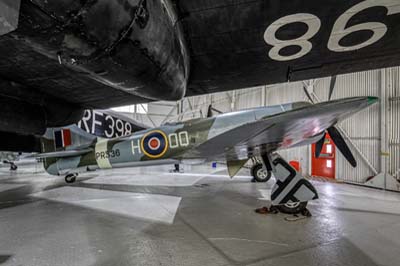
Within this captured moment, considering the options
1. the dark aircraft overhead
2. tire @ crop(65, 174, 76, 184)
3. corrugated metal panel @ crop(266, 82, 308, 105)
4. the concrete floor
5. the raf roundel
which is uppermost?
corrugated metal panel @ crop(266, 82, 308, 105)

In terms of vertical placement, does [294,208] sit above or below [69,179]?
above

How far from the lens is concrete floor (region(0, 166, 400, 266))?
7.32 ft

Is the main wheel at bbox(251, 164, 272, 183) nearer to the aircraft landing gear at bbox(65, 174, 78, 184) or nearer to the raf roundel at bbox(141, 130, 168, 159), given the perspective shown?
the raf roundel at bbox(141, 130, 168, 159)

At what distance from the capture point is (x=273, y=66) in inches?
78.7

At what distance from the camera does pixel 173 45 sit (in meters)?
1.23

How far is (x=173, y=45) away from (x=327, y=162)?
28.6 feet

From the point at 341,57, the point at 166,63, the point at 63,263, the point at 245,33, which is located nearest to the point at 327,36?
the point at 341,57

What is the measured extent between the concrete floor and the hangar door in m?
3.06

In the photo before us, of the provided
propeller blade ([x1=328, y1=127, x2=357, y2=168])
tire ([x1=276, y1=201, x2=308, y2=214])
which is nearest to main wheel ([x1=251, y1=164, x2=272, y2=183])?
propeller blade ([x1=328, y1=127, x2=357, y2=168])

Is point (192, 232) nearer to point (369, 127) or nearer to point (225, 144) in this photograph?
point (225, 144)

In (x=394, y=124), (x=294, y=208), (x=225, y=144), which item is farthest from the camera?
(x=394, y=124)

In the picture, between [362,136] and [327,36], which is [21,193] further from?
[362,136]

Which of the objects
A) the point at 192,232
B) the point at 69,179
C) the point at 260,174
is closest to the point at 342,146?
the point at 260,174

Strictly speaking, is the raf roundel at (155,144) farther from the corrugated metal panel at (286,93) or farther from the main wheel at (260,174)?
the corrugated metal panel at (286,93)
